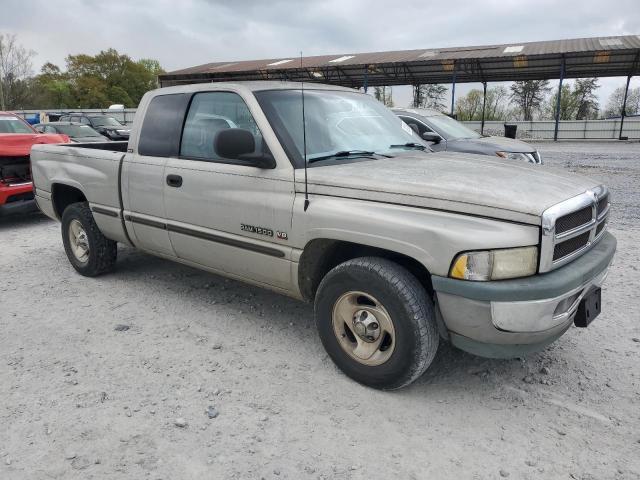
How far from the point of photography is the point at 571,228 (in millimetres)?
2688

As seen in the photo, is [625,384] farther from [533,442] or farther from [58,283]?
[58,283]

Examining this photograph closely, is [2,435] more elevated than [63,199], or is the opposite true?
[63,199]

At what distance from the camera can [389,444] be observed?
8.32ft

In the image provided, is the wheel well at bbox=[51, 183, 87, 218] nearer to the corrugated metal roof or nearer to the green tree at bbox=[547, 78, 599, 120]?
the corrugated metal roof

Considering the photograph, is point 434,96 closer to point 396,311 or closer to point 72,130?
point 72,130

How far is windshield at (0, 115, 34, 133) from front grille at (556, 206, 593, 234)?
9875 millimetres

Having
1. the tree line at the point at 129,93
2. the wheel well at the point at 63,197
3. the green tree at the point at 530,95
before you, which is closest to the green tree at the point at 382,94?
the tree line at the point at 129,93

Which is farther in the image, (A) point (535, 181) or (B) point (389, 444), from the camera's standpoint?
(A) point (535, 181)

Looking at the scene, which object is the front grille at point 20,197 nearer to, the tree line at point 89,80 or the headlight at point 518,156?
the headlight at point 518,156

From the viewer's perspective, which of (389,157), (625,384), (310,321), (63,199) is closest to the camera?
(625,384)

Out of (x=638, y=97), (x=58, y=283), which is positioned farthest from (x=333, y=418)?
(x=638, y=97)

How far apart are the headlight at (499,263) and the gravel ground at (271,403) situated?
84cm

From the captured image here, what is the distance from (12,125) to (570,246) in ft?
33.2

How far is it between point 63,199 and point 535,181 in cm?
473
